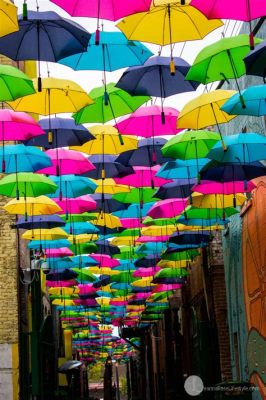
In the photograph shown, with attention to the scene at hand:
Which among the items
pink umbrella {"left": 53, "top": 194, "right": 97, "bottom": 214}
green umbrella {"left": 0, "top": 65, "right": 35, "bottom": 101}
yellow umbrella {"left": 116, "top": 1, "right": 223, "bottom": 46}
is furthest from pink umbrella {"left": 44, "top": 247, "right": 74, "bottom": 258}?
yellow umbrella {"left": 116, "top": 1, "right": 223, "bottom": 46}

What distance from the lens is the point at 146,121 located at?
42.4 ft

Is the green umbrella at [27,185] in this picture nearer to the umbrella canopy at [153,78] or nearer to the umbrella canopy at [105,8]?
the umbrella canopy at [153,78]

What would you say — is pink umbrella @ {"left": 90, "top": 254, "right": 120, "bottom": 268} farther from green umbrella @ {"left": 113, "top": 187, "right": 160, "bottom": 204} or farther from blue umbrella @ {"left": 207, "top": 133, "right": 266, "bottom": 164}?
blue umbrella @ {"left": 207, "top": 133, "right": 266, "bottom": 164}

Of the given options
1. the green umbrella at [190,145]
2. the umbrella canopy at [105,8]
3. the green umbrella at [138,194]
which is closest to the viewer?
the umbrella canopy at [105,8]

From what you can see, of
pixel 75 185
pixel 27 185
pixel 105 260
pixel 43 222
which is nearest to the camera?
pixel 27 185

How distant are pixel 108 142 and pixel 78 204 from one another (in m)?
2.84

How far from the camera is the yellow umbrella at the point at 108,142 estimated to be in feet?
44.0

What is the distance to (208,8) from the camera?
28.3 ft

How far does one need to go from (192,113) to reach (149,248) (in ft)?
32.0

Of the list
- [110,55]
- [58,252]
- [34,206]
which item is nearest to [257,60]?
[110,55]

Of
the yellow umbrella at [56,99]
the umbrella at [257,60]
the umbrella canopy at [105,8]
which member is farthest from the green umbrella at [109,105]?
the umbrella at [257,60]

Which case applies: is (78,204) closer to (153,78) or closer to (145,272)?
(153,78)

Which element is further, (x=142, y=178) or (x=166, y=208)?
(x=166, y=208)

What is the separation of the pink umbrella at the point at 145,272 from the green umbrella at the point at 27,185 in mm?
11037
